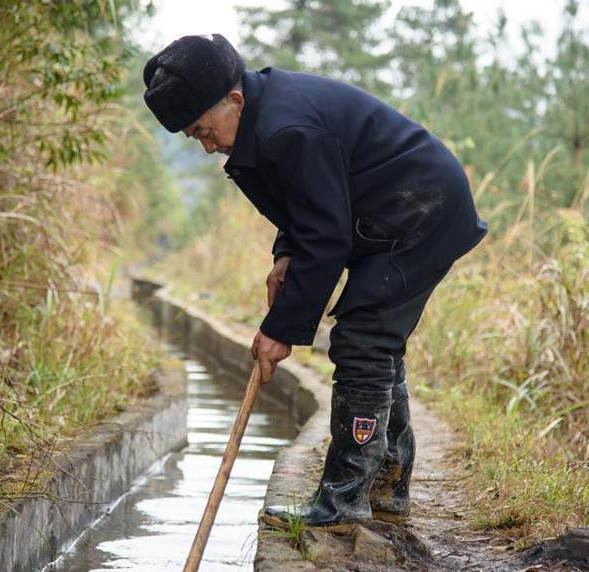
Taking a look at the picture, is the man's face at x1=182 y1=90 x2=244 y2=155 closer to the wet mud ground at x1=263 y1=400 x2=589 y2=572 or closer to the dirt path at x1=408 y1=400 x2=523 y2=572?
the wet mud ground at x1=263 y1=400 x2=589 y2=572

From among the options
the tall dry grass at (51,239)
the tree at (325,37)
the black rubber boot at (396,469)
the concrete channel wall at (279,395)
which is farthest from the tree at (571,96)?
the tree at (325,37)

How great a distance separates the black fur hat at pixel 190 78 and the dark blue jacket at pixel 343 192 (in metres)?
0.11

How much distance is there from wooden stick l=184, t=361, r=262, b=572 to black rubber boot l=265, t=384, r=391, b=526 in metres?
0.27

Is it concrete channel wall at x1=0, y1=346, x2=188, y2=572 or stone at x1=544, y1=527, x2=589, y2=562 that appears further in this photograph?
concrete channel wall at x1=0, y1=346, x2=188, y2=572

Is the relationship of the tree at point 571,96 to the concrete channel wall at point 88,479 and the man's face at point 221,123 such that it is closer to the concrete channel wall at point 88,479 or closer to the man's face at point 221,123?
the concrete channel wall at point 88,479

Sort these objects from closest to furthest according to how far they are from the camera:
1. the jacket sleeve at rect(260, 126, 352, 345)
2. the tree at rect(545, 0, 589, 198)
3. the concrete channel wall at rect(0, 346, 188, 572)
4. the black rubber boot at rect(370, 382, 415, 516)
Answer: the jacket sleeve at rect(260, 126, 352, 345), the concrete channel wall at rect(0, 346, 188, 572), the black rubber boot at rect(370, 382, 415, 516), the tree at rect(545, 0, 589, 198)

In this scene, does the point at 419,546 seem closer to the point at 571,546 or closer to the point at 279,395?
the point at 571,546

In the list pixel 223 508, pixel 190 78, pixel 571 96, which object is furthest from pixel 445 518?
pixel 571 96

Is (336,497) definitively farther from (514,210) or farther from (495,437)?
(514,210)

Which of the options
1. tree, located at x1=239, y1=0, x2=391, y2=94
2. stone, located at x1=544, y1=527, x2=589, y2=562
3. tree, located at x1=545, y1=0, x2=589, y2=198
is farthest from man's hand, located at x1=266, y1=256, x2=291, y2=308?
tree, located at x1=239, y1=0, x2=391, y2=94

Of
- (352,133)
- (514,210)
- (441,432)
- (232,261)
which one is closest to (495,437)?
(441,432)

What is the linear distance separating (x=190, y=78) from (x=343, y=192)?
1.91 ft

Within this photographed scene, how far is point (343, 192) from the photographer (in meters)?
3.73

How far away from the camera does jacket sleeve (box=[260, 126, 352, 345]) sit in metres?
3.66
